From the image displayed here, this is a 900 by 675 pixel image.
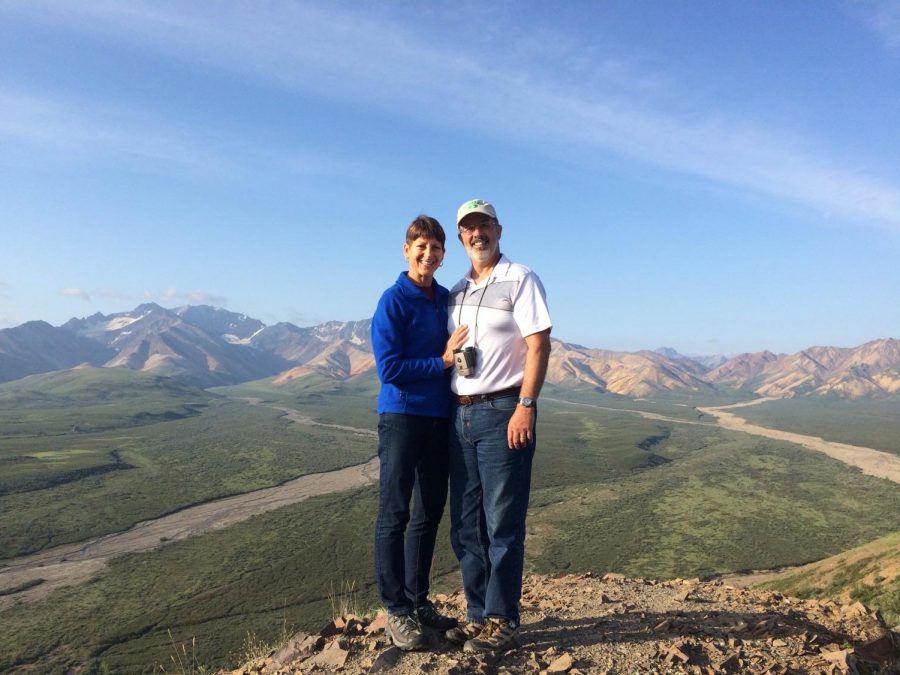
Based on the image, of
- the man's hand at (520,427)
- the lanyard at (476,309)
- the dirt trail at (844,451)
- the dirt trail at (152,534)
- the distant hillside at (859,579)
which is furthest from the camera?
the dirt trail at (844,451)

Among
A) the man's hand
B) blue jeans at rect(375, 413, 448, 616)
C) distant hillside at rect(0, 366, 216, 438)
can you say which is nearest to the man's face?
the man's hand

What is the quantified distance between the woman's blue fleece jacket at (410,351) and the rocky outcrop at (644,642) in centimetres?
180

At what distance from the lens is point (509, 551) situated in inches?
153

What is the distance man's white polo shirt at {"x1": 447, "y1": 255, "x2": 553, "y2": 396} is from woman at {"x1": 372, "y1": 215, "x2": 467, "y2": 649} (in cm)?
16

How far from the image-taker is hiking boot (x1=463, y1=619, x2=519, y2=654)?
3.85 m

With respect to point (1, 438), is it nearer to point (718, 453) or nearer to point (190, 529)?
point (190, 529)

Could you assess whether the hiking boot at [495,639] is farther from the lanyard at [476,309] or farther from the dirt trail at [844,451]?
the dirt trail at [844,451]

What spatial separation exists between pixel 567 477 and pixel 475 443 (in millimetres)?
58674

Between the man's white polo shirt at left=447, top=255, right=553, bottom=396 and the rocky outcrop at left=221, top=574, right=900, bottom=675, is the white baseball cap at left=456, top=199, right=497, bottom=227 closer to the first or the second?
the man's white polo shirt at left=447, top=255, right=553, bottom=396

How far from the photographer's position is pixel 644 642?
14.7ft

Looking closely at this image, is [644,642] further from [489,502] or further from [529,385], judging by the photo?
[529,385]

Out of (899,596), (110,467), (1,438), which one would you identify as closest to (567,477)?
(899,596)

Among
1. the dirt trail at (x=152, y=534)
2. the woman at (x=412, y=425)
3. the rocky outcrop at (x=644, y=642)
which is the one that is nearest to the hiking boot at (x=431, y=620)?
the woman at (x=412, y=425)

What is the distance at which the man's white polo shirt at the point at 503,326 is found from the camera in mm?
3807
